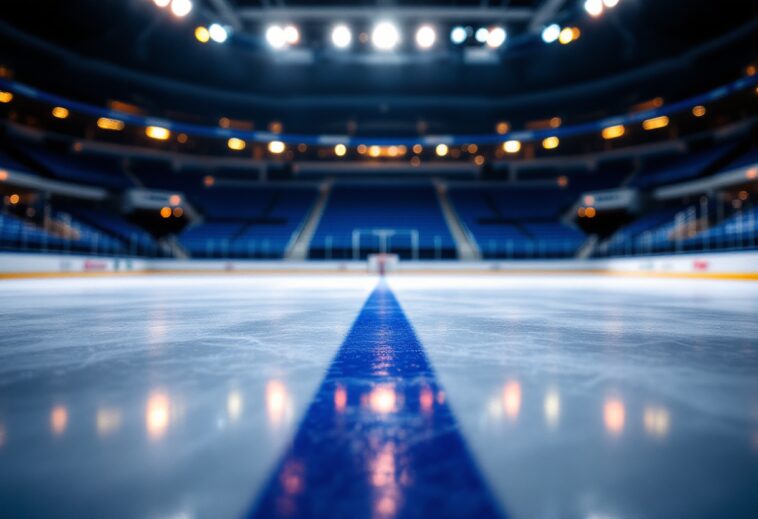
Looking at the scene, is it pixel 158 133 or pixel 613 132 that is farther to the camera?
pixel 158 133

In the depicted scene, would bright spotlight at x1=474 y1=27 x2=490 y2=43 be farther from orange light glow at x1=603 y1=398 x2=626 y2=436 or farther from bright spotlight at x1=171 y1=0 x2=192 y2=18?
orange light glow at x1=603 y1=398 x2=626 y2=436

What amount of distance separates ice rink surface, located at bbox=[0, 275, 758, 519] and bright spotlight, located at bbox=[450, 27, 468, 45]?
1909 cm

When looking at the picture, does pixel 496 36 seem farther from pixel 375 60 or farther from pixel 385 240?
pixel 385 240

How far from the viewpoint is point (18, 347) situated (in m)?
1.68

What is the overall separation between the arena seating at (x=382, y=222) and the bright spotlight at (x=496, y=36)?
9092mm

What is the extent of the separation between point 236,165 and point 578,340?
27108 millimetres

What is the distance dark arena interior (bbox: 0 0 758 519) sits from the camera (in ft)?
2.18

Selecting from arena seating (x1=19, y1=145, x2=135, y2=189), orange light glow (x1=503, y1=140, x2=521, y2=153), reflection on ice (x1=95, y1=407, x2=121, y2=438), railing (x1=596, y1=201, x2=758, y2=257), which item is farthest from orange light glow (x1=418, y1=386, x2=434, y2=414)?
orange light glow (x1=503, y1=140, x2=521, y2=153)

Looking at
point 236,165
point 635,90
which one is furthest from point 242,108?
point 635,90

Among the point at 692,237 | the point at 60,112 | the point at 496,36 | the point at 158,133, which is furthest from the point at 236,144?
the point at 692,237

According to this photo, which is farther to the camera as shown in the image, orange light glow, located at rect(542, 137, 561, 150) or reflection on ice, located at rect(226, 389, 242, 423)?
orange light glow, located at rect(542, 137, 561, 150)

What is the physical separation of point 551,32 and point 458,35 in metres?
3.95

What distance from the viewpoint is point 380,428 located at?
32.1 inches

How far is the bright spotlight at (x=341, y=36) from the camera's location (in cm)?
1831
